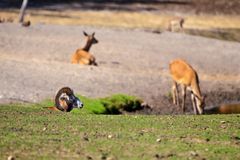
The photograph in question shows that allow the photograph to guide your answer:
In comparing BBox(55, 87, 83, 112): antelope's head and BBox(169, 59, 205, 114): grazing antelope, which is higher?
BBox(55, 87, 83, 112): antelope's head

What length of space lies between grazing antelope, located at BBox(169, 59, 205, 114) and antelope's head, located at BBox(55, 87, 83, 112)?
5053 mm

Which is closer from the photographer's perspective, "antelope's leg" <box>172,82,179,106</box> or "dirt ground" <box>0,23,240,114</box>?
"dirt ground" <box>0,23,240,114</box>

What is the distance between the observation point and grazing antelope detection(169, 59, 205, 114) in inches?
738

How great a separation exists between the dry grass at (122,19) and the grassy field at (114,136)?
2296cm

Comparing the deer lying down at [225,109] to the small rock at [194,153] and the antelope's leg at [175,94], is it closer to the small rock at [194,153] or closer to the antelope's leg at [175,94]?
the antelope's leg at [175,94]

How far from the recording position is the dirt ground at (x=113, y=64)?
63.4 feet

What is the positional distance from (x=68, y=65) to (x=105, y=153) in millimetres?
13480

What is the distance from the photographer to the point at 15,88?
698 inches

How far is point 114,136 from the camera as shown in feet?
33.8

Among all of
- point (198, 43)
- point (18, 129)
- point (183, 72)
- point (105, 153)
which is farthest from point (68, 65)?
point (105, 153)

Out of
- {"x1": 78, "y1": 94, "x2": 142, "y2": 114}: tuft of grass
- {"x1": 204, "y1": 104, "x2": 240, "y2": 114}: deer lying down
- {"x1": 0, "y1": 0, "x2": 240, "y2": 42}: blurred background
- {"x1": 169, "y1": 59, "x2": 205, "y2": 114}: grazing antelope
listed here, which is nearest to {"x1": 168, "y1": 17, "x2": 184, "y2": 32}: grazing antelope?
{"x1": 0, "y1": 0, "x2": 240, "y2": 42}: blurred background

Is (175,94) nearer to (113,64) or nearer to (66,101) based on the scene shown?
(113,64)

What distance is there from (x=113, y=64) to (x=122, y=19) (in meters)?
15.2

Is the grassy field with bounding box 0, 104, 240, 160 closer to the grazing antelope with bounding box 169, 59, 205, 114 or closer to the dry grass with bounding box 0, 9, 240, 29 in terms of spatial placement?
the grazing antelope with bounding box 169, 59, 205, 114
